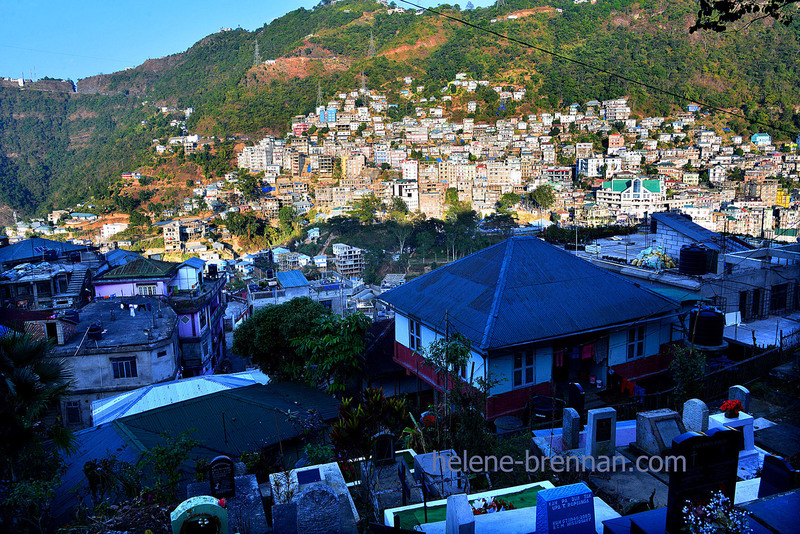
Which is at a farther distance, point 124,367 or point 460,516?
point 124,367

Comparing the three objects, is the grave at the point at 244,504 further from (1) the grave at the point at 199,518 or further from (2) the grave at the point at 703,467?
(2) the grave at the point at 703,467

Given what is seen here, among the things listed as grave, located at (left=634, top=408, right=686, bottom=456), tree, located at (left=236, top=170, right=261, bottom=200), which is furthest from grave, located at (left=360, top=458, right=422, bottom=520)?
tree, located at (left=236, top=170, right=261, bottom=200)

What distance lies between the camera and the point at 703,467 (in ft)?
11.7

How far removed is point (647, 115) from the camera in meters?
93.7

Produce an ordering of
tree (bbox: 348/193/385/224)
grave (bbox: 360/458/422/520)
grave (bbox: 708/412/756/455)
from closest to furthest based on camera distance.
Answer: grave (bbox: 360/458/422/520), grave (bbox: 708/412/756/455), tree (bbox: 348/193/385/224)

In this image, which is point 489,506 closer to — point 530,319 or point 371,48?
point 530,319

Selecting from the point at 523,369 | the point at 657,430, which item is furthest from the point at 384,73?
the point at 657,430

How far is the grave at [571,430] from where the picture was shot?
555cm

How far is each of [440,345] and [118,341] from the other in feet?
24.6

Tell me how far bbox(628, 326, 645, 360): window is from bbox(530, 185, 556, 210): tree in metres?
58.6

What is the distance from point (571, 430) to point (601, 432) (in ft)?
0.99

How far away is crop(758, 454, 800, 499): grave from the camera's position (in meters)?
3.98

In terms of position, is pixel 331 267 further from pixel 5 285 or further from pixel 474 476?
pixel 474 476

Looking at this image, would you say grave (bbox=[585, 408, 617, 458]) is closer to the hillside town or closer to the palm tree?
the hillside town
